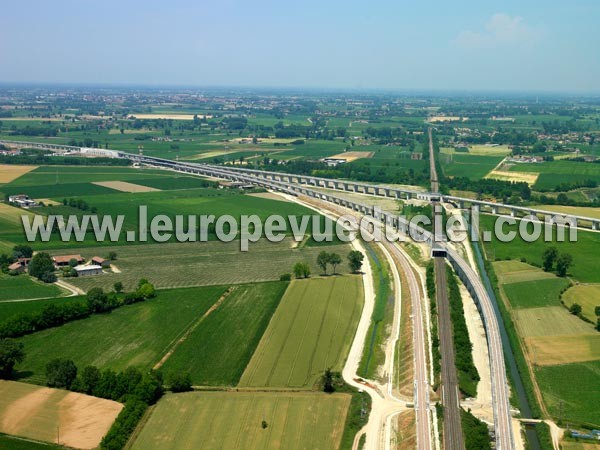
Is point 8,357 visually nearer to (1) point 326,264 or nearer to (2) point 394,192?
(1) point 326,264

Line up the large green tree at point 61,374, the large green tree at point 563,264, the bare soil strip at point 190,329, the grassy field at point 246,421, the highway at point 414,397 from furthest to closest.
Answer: the large green tree at point 563,264 < the bare soil strip at point 190,329 < the large green tree at point 61,374 < the highway at point 414,397 < the grassy field at point 246,421

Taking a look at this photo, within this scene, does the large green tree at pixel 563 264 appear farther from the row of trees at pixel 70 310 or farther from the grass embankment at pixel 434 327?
the row of trees at pixel 70 310

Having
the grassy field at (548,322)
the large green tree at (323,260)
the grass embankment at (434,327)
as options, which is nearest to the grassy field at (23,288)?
the large green tree at (323,260)

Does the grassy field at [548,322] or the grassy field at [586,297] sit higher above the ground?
the grassy field at [586,297]

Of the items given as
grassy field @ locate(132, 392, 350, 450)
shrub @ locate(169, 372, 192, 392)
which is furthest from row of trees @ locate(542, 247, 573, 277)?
shrub @ locate(169, 372, 192, 392)

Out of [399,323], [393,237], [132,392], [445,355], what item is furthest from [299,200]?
[132,392]

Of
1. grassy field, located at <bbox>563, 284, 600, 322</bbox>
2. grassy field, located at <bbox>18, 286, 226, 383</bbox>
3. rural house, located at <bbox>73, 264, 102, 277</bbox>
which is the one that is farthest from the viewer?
rural house, located at <bbox>73, 264, 102, 277</bbox>

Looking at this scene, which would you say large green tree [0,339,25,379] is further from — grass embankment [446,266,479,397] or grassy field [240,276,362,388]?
grass embankment [446,266,479,397]
